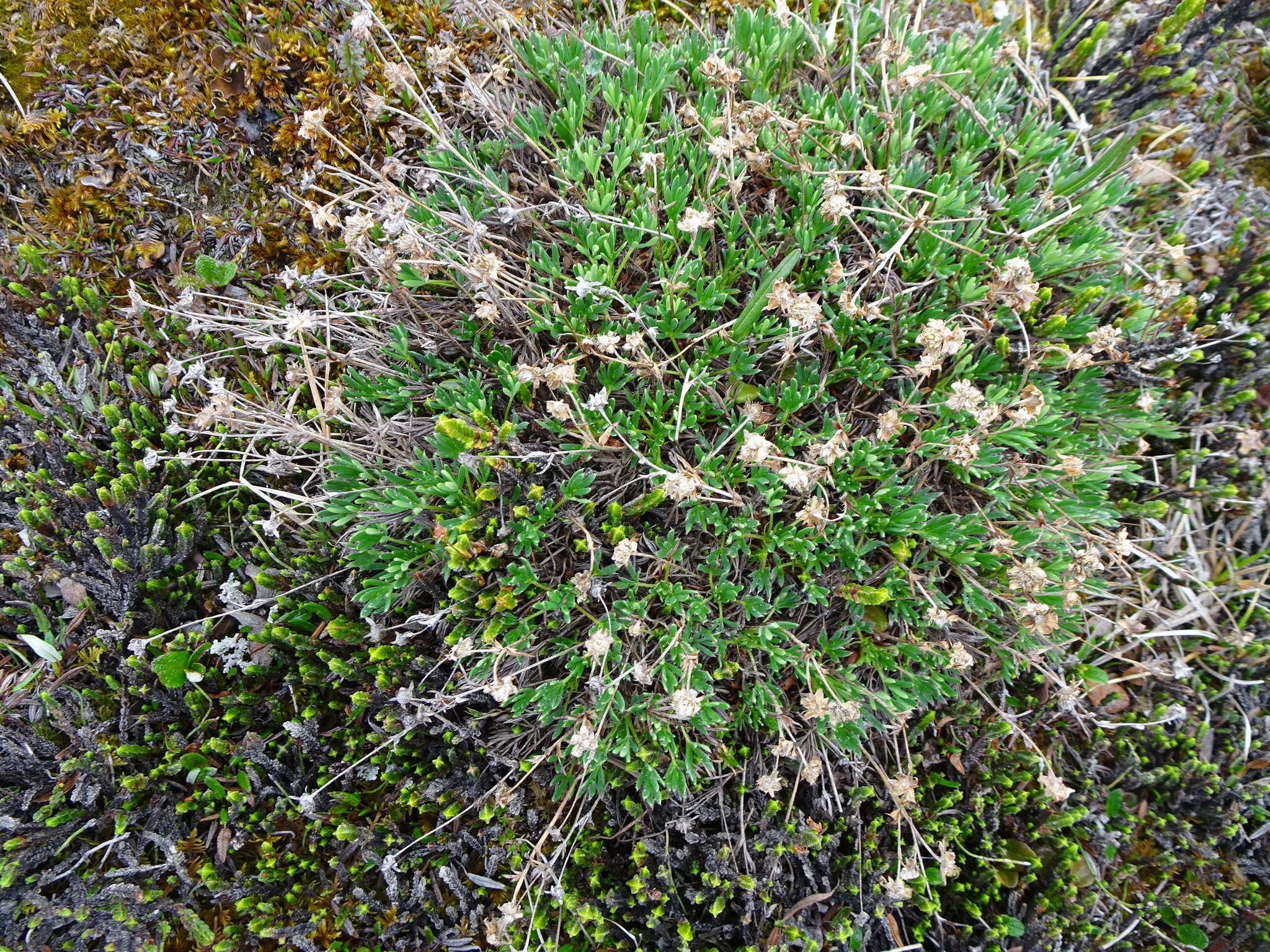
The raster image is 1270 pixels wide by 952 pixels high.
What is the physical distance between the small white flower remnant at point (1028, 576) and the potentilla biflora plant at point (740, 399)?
0.04 ft

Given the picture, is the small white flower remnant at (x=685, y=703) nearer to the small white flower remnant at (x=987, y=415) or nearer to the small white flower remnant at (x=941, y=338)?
the small white flower remnant at (x=987, y=415)

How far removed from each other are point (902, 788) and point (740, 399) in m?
1.78

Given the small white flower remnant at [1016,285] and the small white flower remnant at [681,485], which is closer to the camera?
the small white flower remnant at [681,485]

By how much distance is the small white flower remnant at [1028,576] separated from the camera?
8.55 feet

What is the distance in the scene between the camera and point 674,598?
9.38 feet

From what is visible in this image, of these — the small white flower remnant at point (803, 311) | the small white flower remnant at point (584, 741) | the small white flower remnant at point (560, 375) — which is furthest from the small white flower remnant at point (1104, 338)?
the small white flower remnant at point (584, 741)

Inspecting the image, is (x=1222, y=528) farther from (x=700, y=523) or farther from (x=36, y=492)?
(x=36, y=492)

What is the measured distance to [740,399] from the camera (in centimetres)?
308

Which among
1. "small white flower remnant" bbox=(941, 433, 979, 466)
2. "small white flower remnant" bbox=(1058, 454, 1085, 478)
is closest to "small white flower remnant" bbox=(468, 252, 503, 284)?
"small white flower remnant" bbox=(941, 433, 979, 466)

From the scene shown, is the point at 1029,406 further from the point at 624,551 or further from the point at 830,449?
the point at 624,551

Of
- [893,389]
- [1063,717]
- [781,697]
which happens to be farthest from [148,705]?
[1063,717]

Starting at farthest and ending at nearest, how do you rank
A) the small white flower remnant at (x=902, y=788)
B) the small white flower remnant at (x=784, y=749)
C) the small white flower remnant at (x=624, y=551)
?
the small white flower remnant at (x=902, y=788) < the small white flower remnant at (x=784, y=749) < the small white flower remnant at (x=624, y=551)

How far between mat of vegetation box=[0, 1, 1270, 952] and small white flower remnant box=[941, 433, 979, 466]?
0.06 feet

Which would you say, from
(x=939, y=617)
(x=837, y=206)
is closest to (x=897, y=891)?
(x=939, y=617)
